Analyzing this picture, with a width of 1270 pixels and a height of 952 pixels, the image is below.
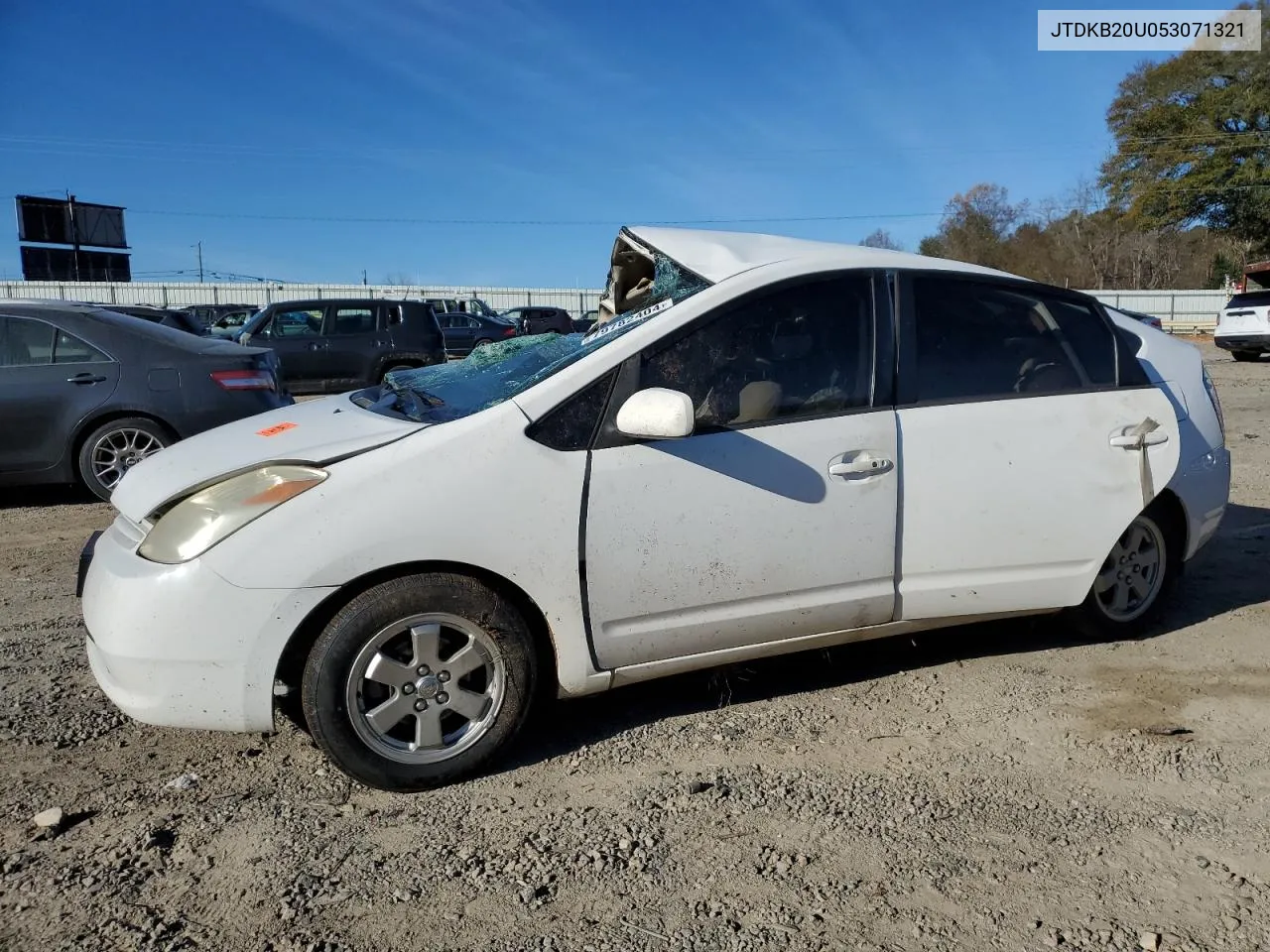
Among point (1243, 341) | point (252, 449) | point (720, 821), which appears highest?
point (1243, 341)

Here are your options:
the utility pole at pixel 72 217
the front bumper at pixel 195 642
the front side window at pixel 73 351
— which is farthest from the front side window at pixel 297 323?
the utility pole at pixel 72 217

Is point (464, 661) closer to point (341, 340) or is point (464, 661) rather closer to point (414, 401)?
point (414, 401)

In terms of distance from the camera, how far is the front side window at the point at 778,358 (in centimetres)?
326

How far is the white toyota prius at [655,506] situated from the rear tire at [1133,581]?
2 cm

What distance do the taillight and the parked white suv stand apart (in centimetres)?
1973

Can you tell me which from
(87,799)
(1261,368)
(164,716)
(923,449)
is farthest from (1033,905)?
(1261,368)

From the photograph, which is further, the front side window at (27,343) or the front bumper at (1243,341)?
the front bumper at (1243,341)

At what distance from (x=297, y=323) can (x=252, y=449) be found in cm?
1356

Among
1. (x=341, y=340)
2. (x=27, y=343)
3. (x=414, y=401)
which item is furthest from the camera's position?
(x=341, y=340)

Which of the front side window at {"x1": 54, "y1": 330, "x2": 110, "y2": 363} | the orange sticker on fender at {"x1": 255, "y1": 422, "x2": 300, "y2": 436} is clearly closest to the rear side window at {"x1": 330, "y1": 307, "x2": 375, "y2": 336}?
the front side window at {"x1": 54, "y1": 330, "x2": 110, "y2": 363}

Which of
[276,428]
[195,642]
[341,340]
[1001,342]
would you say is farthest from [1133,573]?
[341,340]

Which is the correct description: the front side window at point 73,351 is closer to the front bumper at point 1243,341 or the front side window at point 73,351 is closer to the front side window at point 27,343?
the front side window at point 27,343

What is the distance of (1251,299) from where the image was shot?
66.6 feet

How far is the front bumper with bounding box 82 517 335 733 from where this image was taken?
9.14 feet
